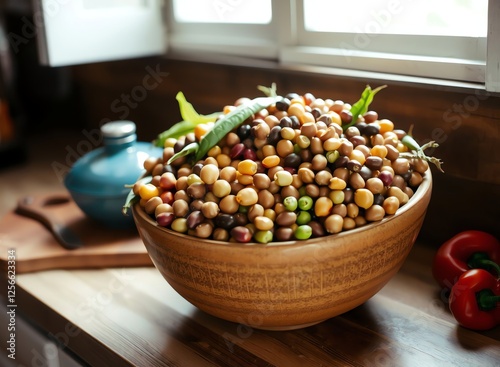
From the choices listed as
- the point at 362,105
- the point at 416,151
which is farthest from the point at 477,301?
the point at 362,105

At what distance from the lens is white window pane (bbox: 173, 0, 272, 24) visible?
4.33ft

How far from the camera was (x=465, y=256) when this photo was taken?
3.08 feet

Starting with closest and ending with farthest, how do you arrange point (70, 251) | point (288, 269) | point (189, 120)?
1. point (288, 269)
2. point (189, 120)
3. point (70, 251)

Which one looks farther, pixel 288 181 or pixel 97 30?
pixel 97 30

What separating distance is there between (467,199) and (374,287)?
1.03 ft

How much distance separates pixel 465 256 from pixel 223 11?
81cm

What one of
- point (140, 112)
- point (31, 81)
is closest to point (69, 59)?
point (140, 112)

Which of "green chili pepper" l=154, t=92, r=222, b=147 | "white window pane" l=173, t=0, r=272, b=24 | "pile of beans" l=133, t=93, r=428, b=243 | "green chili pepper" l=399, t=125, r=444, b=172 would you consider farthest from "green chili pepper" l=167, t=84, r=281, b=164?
A: "white window pane" l=173, t=0, r=272, b=24

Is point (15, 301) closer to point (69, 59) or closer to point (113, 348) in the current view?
point (113, 348)

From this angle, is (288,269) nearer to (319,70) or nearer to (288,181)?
(288,181)

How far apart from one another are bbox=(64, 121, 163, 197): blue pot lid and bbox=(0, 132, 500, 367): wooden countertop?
0.58 ft

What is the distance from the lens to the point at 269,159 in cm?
81

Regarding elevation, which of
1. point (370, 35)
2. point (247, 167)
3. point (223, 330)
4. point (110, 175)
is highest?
point (370, 35)

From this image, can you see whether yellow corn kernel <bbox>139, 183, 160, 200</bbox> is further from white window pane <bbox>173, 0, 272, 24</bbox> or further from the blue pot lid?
white window pane <bbox>173, 0, 272, 24</bbox>
